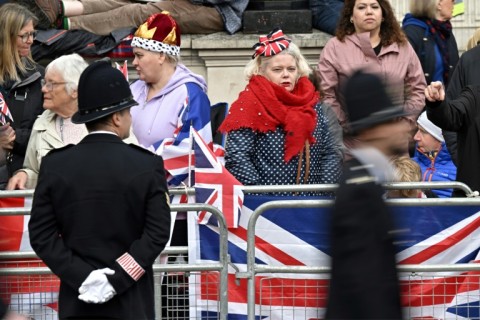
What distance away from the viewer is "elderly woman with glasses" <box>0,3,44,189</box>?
9422 millimetres

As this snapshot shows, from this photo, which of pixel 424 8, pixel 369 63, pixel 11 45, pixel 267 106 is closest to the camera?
pixel 267 106

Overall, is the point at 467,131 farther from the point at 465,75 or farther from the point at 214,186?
the point at 214,186

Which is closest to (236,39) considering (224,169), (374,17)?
(374,17)

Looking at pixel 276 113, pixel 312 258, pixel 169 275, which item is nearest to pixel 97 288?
pixel 169 275

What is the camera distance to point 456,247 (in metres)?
8.29

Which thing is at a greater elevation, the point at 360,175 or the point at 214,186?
the point at 360,175

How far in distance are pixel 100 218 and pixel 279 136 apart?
2.41m

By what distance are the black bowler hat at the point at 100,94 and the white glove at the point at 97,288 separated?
0.76 metres

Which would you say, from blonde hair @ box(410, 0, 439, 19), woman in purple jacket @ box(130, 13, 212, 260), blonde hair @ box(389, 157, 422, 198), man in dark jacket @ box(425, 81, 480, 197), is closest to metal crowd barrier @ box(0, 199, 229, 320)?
woman in purple jacket @ box(130, 13, 212, 260)

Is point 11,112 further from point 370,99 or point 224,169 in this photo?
point 370,99

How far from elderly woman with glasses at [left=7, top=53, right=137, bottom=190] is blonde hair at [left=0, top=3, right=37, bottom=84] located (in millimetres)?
978

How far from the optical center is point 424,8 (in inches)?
438

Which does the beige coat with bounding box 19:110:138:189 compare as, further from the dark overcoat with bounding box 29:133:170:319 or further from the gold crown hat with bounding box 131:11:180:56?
the dark overcoat with bounding box 29:133:170:319

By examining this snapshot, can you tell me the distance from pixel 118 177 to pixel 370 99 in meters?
1.73
